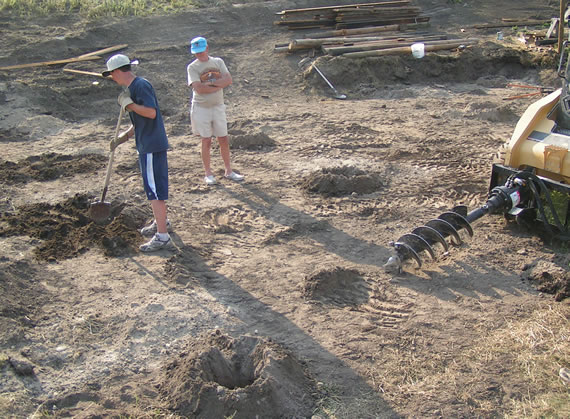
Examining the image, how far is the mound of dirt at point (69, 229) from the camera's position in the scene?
21.1 feet

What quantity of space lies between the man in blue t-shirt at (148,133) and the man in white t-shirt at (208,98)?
143 cm

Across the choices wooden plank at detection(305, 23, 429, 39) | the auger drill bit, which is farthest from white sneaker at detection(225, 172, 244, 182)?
wooden plank at detection(305, 23, 429, 39)

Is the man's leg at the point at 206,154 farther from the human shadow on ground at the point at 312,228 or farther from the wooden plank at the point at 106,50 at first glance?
the wooden plank at the point at 106,50

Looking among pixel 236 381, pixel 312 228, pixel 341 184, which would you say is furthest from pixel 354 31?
pixel 236 381

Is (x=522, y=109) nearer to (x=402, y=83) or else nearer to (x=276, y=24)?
(x=402, y=83)

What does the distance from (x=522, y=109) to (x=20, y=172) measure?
872 cm

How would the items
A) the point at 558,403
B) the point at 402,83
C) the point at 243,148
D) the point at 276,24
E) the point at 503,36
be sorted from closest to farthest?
the point at 558,403 → the point at 243,148 → the point at 402,83 → the point at 503,36 → the point at 276,24

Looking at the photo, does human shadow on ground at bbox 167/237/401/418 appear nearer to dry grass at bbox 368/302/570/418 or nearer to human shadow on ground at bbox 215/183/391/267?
dry grass at bbox 368/302/570/418

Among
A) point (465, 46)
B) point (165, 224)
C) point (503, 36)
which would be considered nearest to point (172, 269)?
point (165, 224)

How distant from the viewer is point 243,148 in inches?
372

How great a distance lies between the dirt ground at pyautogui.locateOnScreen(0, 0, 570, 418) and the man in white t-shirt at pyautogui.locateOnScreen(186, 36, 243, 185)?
1.50 feet

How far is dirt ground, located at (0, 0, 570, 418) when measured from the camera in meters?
4.38

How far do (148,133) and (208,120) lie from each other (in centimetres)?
181

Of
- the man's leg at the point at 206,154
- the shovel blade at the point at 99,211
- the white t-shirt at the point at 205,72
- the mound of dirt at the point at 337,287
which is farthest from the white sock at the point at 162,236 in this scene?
the white t-shirt at the point at 205,72
